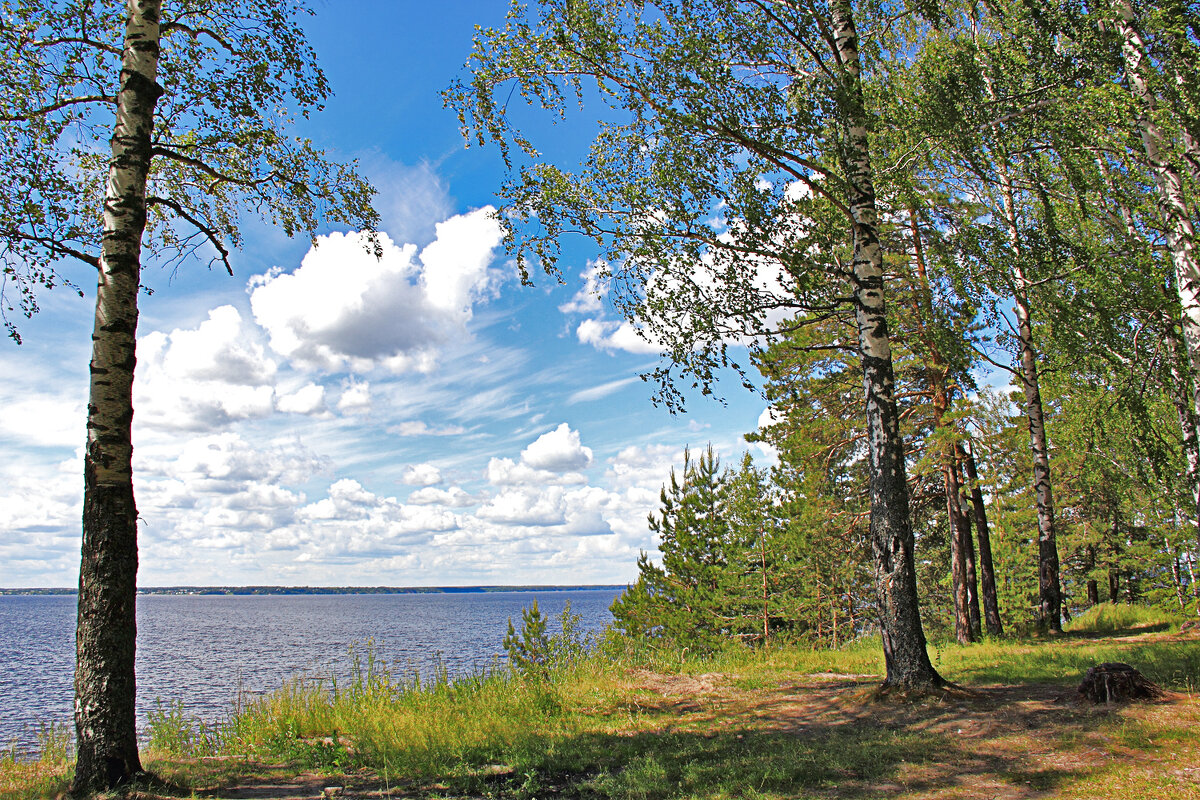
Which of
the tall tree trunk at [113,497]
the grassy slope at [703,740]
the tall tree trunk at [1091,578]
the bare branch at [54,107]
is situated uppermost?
the bare branch at [54,107]

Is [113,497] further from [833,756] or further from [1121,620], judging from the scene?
[1121,620]

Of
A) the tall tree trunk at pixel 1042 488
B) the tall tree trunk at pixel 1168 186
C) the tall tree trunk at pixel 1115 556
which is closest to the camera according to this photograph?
the tall tree trunk at pixel 1168 186

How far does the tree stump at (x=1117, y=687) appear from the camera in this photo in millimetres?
6445

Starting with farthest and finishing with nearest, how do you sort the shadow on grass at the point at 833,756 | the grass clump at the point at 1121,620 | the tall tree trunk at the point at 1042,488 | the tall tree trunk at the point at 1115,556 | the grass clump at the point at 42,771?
the tall tree trunk at the point at 1115,556, the grass clump at the point at 1121,620, the tall tree trunk at the point at 1042,488, the grass clump at the point at 42,771, the shadow on grass at the point at 833,756

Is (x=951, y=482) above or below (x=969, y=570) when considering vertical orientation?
above

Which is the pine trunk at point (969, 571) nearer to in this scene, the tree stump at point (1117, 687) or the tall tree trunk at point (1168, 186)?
the tall tree trunk at point (1168, 186)

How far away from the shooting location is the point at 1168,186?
27.1ft

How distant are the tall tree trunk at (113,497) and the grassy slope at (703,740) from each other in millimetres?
551

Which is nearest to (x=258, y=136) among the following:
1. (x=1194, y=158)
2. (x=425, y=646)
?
(x=1194, y=158)

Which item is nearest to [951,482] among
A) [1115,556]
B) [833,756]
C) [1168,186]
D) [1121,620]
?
[1168,186]

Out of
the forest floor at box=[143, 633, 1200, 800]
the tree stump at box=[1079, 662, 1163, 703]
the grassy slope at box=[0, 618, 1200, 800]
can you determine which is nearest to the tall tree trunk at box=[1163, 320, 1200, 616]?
the grassy slope at box=[0, 618, 1200, 800]

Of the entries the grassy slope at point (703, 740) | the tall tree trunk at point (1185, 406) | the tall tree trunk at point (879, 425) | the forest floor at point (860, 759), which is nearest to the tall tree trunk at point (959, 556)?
the tall tree trunk at point (1185, 406)

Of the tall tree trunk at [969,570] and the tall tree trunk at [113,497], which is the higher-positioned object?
the tall tree trunk at [113,497]

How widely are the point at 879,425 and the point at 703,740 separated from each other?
437cm
